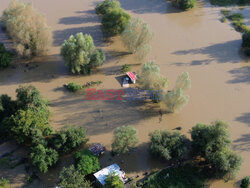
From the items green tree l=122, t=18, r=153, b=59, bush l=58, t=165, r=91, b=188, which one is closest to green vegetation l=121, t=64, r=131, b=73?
green tree l=122, t=18, r=153, b=59

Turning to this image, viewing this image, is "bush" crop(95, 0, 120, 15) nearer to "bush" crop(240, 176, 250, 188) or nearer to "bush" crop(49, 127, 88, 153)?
"bush" crop(49, 127, 88, 153)

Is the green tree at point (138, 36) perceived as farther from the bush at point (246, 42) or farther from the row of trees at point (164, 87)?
the bush at point (246, 42)

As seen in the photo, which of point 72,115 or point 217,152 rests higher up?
point 72,115

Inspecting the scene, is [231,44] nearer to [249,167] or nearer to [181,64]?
[181,64]

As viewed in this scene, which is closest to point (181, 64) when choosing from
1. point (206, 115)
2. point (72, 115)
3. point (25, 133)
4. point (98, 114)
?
point (206, 115)

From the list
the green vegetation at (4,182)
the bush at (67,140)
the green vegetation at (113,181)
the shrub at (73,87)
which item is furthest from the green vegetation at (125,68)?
the green vegetation at (4,182)

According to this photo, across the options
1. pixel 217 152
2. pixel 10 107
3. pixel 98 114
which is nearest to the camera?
pixel 217 152
